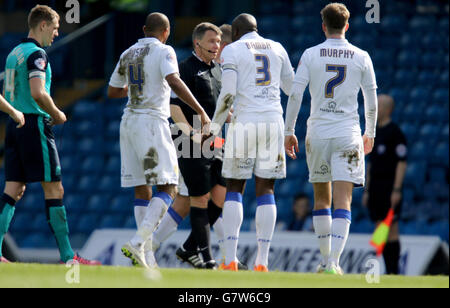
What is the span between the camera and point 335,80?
853 cm

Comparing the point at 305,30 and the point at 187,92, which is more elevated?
the point at 305,30

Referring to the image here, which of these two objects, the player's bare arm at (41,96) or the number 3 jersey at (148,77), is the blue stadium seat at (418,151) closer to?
the number 3 jersey at (148,77)

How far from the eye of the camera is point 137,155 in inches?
337

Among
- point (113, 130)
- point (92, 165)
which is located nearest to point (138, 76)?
point (92, 165)

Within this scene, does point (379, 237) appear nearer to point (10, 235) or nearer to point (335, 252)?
point (335, 252)

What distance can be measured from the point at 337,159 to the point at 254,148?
28.7 inches

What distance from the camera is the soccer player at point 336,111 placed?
27.9ft

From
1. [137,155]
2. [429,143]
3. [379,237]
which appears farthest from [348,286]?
[429,143]

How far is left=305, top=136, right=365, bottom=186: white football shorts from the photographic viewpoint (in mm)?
8508

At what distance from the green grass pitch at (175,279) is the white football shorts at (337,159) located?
2.95 feet

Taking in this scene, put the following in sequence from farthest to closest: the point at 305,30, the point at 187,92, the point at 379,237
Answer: the point at 305,30 → the point at 379,237 → the point at 187,92

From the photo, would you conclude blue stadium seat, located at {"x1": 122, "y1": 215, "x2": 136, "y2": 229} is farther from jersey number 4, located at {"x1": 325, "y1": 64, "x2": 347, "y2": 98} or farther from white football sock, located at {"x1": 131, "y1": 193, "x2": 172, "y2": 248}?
jersey number 4, located at {"x1": 325, "y1": 64, "x2": 347, "y2": 98}

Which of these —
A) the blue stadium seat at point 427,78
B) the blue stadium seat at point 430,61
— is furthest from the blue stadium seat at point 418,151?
the blue stadium seat at point 430,61
